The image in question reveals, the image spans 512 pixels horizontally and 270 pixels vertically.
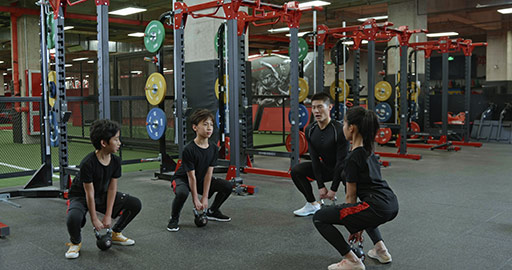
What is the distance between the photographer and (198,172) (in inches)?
135

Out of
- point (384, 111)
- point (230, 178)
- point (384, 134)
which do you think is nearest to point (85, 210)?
point (230, 178)

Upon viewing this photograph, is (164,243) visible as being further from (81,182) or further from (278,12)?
(278,12)

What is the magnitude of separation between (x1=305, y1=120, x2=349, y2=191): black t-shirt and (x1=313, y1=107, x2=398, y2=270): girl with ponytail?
0.85m

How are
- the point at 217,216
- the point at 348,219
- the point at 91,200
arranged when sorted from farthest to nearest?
the point at 217,216 < the point at 91,200 < the point at 348,219

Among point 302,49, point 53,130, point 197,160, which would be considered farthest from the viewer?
point 302,49

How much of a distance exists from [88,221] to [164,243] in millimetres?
890

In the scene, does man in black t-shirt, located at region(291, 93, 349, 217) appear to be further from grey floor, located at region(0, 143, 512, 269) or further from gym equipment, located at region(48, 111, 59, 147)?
gym equipment, located at region(48, 111, 59, 147)

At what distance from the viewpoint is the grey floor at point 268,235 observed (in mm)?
2709

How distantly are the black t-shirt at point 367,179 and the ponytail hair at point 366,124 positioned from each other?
45mm

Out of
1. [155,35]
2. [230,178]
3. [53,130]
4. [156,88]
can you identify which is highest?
[155,35]

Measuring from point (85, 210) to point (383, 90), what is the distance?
21.4ft

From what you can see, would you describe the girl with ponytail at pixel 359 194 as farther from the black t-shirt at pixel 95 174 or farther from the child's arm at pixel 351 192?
the black t-shirt at pixel 95 174

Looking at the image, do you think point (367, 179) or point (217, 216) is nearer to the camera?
point (367, 179)

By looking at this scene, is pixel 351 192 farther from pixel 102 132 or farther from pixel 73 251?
pixel 73 251
